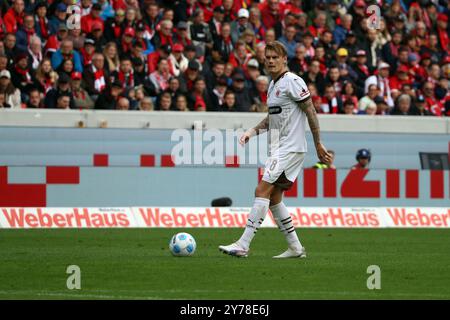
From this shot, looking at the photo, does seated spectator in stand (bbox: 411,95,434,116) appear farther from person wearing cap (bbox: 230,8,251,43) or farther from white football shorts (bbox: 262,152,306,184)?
white football shorts (bbox: 262,152,306,184)

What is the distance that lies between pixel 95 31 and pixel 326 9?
23.2ft

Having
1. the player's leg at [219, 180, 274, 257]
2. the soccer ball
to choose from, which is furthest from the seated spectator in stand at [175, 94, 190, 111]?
the player's leg at [219, 180, 274, 257]

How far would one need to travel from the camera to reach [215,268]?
495 inches

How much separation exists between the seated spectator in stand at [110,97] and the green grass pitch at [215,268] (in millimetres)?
5211

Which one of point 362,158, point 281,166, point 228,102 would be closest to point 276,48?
point 281,166

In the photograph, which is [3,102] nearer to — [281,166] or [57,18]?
[57,18]

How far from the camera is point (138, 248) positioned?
15.8m

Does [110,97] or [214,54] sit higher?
[214,54]

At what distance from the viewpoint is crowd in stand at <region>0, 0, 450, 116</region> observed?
23.7m

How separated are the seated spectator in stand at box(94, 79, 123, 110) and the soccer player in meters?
10.1

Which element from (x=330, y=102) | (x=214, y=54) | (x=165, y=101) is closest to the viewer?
(x=165, y=101)

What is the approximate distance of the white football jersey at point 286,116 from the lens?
13615 millimetres

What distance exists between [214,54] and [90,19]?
9.82ft

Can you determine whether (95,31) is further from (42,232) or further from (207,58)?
(42,232)
